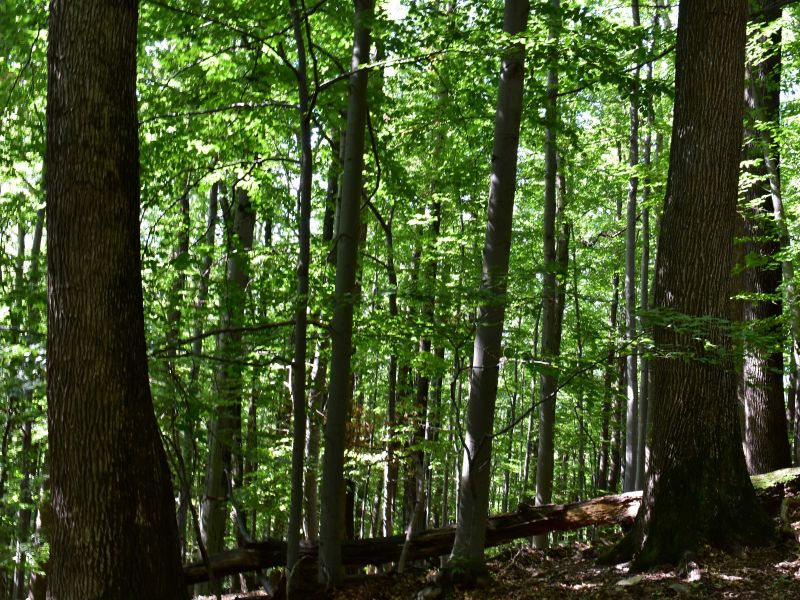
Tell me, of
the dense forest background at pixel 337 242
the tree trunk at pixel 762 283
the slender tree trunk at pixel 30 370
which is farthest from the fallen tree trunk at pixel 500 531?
the slender tree trunk at pixel 30 370

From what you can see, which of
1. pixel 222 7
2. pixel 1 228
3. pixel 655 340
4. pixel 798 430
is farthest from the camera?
pixel 798 430

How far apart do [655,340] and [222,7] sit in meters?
5.34

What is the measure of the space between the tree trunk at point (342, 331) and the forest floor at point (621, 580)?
50 cm

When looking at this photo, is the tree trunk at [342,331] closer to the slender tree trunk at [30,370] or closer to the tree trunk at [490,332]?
the tree trunk at [490,332]

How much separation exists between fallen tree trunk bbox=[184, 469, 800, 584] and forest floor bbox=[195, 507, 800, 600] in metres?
0.32

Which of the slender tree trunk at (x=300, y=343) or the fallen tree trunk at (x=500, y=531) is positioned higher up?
the slender tree trunk at (x=300, y=343)

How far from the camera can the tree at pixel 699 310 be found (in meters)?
6.03

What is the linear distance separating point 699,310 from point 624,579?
252 cm

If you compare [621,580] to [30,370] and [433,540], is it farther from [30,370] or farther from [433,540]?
[30,370]

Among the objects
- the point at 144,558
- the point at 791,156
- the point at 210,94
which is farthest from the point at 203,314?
the point at 791,156

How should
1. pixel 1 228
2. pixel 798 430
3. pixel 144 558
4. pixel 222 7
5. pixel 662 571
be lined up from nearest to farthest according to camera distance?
pixel 144 558, pixel 662 571, pixel 222 7, pixel 1 228, pixel 798 430

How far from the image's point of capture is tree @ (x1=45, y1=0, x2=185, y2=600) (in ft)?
13.6

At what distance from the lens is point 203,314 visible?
7641mm

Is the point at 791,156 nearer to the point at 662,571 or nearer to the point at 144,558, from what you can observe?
the point at 662,571
